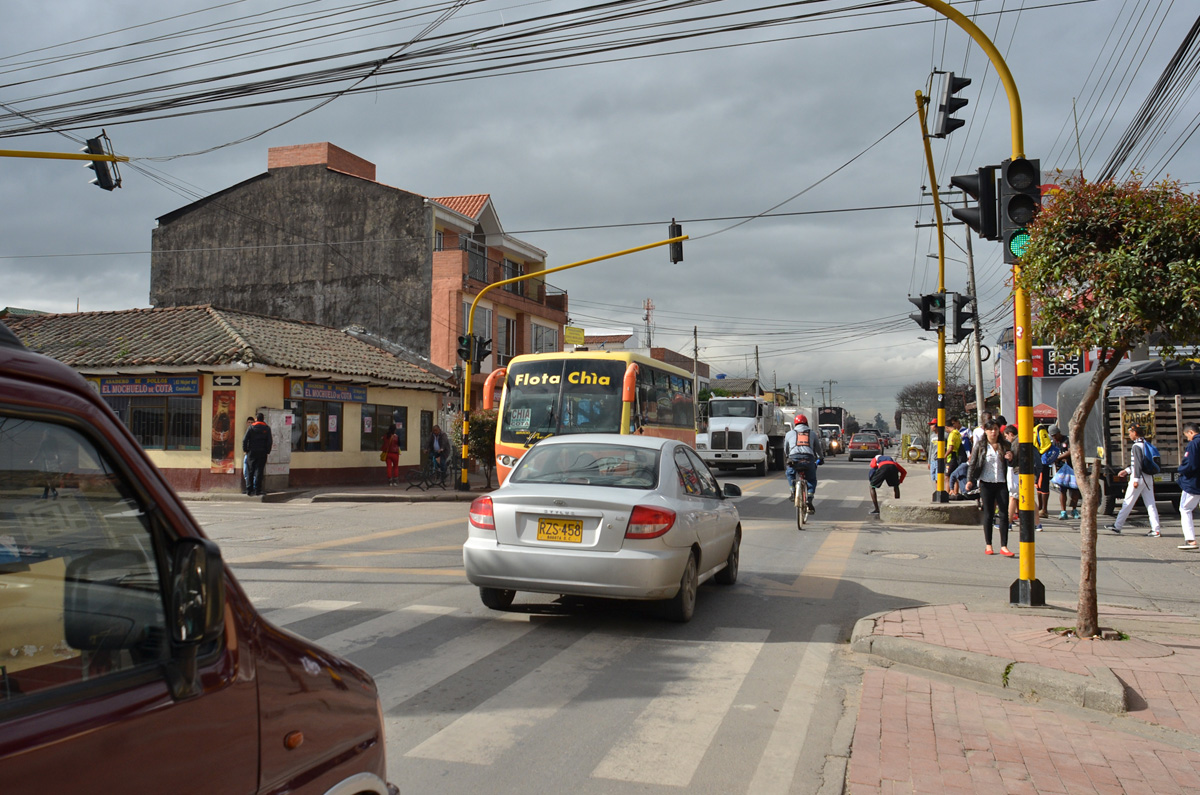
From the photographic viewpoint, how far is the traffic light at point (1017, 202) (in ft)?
25.8

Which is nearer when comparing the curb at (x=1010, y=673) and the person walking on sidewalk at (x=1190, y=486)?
the curb at (x=1010, y=673)

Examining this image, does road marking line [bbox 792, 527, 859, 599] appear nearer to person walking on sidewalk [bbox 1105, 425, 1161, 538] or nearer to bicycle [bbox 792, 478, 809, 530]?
bicycle [bbox 792, 478, 809, 530]

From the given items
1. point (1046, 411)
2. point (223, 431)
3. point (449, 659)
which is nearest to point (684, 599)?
point (449, 659)

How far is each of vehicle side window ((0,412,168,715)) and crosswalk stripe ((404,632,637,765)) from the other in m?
2.83

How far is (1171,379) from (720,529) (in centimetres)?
1450

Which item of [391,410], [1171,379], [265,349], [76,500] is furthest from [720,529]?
[391,410]

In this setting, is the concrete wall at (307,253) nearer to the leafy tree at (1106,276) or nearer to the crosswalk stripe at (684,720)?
the crosswalk stripe at (684,720)

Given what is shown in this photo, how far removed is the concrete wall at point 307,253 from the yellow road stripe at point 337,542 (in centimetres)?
2214

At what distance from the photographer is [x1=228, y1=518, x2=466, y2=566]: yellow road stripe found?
37.5 feet

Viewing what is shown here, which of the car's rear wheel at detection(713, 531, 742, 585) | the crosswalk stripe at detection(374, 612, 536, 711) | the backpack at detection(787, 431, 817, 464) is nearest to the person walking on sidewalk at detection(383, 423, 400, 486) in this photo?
the backpack at detection(787, 431, 817, 464)

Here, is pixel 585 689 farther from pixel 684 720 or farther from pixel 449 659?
pixel 449 659

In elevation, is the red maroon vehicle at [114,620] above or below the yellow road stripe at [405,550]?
above

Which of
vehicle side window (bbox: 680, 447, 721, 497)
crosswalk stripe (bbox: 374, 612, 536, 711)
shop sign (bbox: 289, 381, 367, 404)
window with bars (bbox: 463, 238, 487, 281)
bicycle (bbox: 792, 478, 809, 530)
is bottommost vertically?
crosswalk stripe (bbox: 374, 612, 536, 711)

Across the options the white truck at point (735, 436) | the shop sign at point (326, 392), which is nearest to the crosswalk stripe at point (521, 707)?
the shop sign at point (326, 392)
